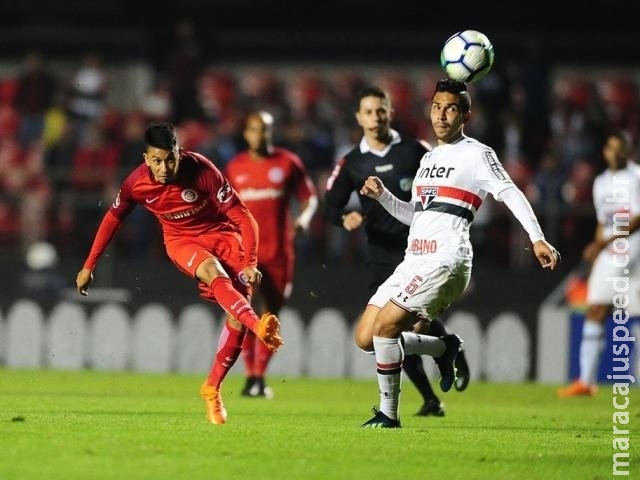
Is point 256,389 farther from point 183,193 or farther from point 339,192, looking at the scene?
point 183,193

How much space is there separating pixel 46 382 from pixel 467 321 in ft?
16.0

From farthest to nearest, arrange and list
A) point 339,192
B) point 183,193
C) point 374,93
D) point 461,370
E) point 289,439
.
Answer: point 339,192 → point 374,93 → point 461,370 → point 183,193 → point 289,439

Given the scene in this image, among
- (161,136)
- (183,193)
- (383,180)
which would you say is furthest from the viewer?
(383,180)

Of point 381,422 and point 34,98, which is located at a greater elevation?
point 34,98

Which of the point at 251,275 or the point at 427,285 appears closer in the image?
the point at 427,285

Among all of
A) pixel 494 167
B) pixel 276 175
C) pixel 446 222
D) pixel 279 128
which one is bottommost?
pixel 446 222

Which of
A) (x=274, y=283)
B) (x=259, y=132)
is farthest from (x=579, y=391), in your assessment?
(x=259, y=132)

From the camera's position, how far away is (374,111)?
34.0 ft

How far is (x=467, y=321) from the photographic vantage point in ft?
52.2

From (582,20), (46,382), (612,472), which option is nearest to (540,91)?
(582,20)

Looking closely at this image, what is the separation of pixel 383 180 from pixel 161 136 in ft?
7.25

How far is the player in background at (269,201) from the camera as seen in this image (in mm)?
12742

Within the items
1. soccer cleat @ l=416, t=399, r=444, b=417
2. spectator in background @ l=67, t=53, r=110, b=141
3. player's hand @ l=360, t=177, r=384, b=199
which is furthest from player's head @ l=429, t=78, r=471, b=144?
spectator in background @ l=67, t=53, r=110, b=141

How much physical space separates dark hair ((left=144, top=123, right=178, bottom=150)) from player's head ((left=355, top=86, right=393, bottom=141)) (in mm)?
1996
